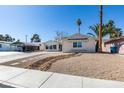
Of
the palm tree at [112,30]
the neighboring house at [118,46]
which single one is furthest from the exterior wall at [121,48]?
the palm tree at [112,30]

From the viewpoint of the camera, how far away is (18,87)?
513 centimetres

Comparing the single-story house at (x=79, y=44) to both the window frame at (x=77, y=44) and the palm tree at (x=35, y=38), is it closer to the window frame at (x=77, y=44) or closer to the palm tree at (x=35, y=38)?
the window frame at (x=77, y=44)

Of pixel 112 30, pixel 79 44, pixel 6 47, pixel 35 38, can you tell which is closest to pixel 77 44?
pixel 79 44

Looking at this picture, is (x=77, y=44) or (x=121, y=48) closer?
(x=121, y=48)

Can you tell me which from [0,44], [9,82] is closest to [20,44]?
[0,44]

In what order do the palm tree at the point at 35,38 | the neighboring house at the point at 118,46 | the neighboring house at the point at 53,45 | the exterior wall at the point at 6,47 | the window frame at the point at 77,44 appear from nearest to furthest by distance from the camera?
the neighboring house at the point at 118,46, the window frame at the point at 77,44, the neighboring house at the point at 53,45, the exterior wall at the point at 6,47, the palm tree at the point at 35,38

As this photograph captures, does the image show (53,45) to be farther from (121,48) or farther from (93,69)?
(93,69)

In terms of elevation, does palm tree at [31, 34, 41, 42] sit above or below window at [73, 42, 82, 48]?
above

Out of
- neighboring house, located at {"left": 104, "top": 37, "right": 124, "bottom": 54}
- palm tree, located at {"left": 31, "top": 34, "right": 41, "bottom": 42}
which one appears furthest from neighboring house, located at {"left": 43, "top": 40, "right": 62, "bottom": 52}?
palm tree, located at {"left": 31, "top": 34, "right": 41, "bottom": 42}

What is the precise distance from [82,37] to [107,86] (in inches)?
830

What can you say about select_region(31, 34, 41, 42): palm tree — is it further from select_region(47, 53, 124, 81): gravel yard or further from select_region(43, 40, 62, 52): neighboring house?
select_region(47, 53, 124, 81): gravel yard

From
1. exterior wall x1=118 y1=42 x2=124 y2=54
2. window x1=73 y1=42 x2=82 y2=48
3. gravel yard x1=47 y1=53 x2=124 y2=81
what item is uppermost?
window x1=73 y1=42 x2=82 y2=48

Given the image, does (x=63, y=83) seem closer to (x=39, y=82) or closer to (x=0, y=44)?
(x=39, y=82)
